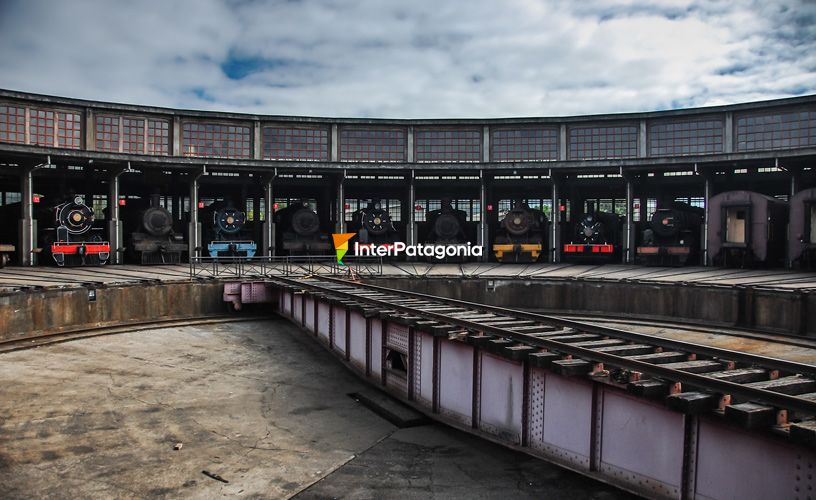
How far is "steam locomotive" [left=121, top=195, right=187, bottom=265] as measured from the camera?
3067cm

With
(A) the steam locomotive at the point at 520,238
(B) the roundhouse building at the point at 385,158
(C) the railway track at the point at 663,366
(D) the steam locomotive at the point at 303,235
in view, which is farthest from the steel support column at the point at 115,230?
(C) the railway track at the point at 663,366

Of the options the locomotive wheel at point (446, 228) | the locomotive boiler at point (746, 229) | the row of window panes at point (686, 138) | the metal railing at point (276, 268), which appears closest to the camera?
the metal railing at point (276, 268)

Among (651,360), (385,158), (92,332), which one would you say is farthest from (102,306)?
(385,158)

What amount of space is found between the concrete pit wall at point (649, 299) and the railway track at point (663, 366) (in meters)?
11.7

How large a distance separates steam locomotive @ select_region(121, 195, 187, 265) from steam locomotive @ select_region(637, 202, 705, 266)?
2489 centimetres

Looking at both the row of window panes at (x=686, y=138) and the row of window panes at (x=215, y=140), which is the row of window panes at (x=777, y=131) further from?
the row of window panes at (x=215, y=140)

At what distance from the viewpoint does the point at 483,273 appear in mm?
28688

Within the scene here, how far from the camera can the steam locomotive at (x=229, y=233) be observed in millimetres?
33156

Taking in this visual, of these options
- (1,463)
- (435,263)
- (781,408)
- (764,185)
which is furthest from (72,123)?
(764,185)

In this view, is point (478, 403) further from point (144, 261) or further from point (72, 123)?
point (72, 123)

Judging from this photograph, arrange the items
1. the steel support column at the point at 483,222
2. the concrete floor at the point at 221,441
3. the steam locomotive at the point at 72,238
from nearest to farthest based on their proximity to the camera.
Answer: the concrete floor at the point at 221,441 → the steam locomotive at the point at 72,238 → the steel support column at the point at 483,222

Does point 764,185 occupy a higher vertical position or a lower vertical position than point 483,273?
higher

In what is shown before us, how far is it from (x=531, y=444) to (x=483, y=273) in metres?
20.3

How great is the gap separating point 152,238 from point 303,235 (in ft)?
27.3
